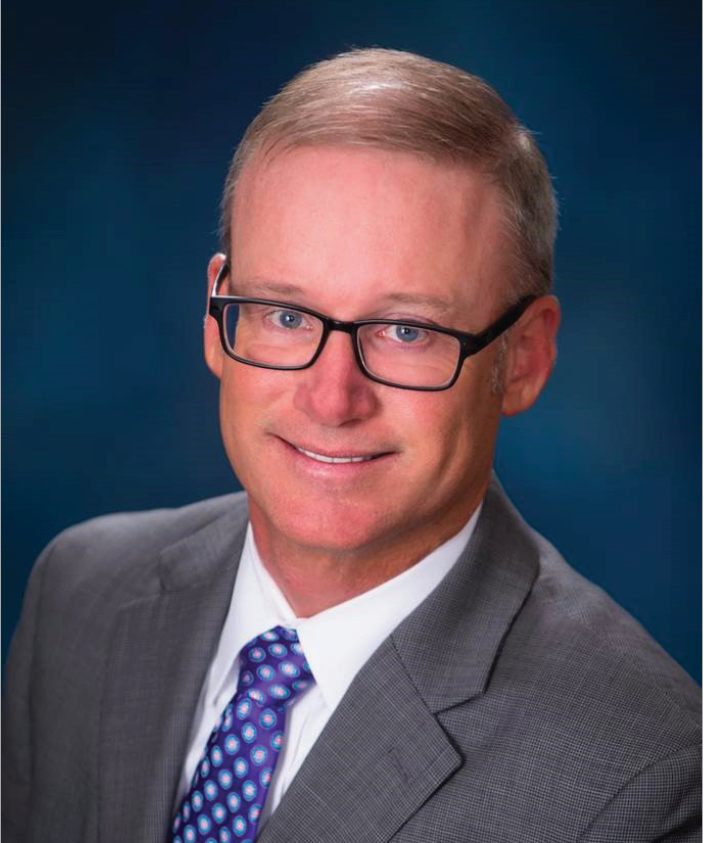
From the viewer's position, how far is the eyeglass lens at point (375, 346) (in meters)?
2.31

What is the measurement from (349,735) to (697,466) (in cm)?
175

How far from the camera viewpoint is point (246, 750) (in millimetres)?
2400

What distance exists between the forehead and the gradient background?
1.17m

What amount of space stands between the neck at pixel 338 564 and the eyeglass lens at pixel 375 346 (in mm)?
313

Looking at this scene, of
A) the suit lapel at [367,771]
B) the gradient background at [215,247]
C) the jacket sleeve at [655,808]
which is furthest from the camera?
the gradient background at [215,247]

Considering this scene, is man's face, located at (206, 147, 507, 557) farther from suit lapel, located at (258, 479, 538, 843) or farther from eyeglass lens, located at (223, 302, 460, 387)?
suit lapel, located at (258, 479, 538, 843)

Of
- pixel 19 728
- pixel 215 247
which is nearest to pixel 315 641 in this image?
pixel 19 728

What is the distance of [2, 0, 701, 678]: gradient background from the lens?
3.36 metres

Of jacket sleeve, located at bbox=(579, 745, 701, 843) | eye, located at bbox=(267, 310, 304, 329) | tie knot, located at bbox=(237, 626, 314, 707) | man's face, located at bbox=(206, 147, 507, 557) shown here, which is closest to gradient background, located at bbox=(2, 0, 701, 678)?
man's face, located at bbox=(206, 147, 507, 557)

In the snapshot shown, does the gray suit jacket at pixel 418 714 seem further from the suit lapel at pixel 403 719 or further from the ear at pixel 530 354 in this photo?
the ear at pixel 530 354

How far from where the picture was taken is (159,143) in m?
3.62

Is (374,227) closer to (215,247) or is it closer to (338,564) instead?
(338,564)

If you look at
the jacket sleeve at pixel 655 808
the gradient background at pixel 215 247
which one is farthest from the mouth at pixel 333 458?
the gradient background at pixel 215 247

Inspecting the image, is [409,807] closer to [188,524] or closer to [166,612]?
[166,612]
